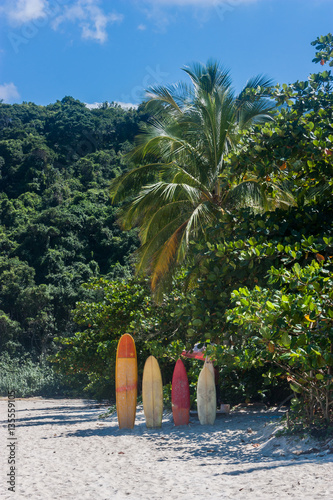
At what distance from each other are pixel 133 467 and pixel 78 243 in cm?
2953

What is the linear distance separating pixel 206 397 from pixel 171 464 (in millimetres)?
3315

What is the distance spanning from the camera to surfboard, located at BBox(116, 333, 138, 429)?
9.26 m

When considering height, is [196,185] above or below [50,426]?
above

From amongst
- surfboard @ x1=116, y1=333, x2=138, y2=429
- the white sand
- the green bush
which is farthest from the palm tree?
the green bush

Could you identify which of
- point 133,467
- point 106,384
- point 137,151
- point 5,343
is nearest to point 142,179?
point 137,151

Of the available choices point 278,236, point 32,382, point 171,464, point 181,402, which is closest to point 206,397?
point 181,402

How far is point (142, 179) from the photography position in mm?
11648

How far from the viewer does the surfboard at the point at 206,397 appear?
934cm

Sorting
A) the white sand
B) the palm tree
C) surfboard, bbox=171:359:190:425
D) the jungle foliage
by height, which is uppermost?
the palm tree

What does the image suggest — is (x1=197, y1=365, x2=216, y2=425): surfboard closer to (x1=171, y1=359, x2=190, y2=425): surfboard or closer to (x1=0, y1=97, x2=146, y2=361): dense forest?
(x1=171, y1=359, x2=190, y2=425): surfboard

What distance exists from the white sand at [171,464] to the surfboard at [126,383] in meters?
0.25

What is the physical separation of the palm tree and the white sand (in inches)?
128

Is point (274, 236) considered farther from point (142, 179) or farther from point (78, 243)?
point (78, 243)

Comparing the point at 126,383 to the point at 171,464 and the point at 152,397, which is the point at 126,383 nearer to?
the point at 152,397
